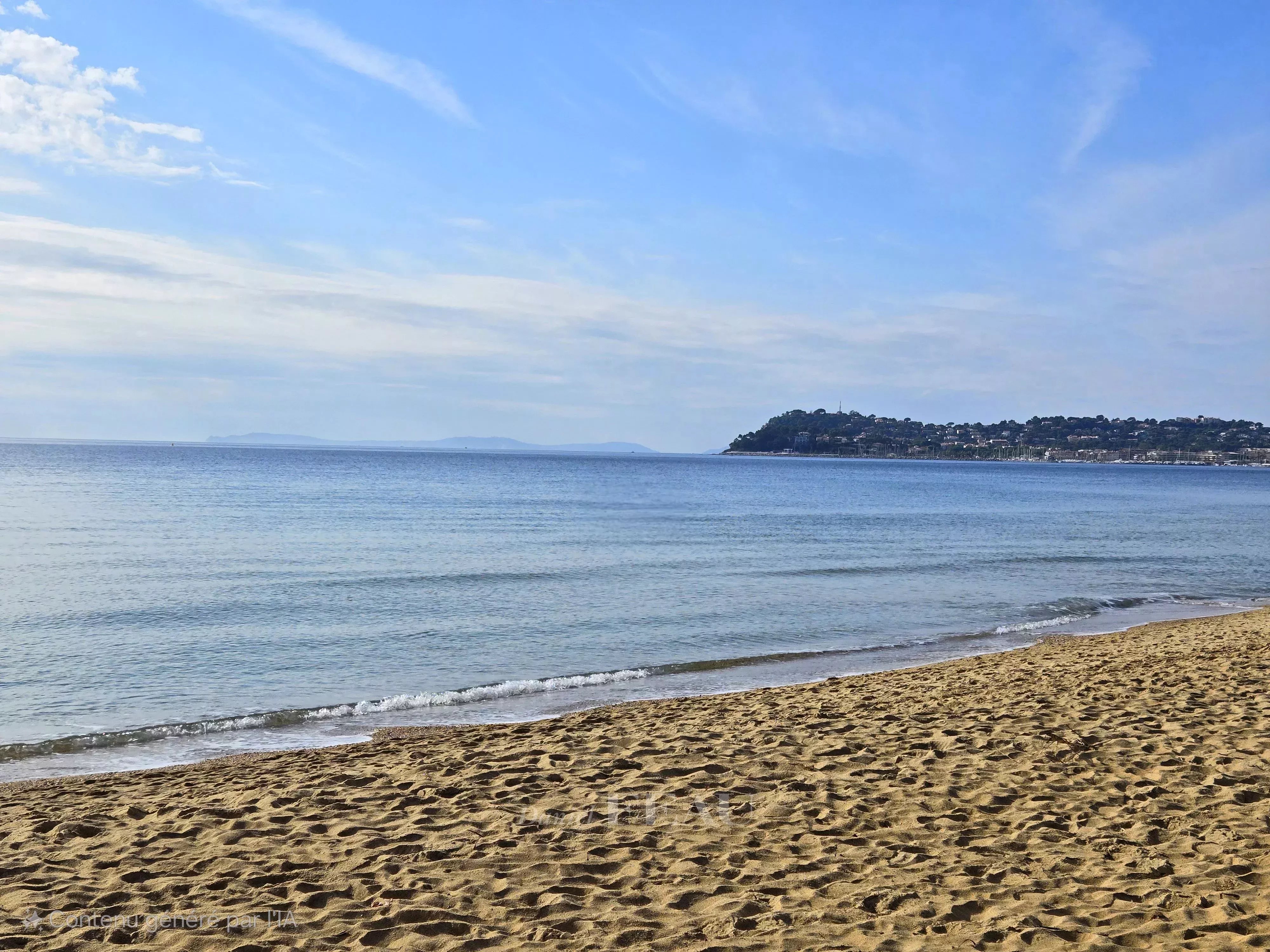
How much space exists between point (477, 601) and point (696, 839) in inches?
545

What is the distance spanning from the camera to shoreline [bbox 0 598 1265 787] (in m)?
9.71

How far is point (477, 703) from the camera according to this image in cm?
1208

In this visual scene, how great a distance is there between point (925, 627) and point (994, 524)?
30224mm

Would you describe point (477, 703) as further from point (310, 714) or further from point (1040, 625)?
point (1040, 625)

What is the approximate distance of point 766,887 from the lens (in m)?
5.29

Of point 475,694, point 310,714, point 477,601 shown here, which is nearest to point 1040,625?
point 477,601

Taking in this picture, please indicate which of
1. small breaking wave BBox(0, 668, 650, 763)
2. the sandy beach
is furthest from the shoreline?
the sandy beach

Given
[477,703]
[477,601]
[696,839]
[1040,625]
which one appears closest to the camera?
[696,839]

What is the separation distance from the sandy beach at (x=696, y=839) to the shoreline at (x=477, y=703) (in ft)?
3.60

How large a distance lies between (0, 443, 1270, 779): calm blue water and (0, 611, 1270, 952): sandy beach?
288 centimetres

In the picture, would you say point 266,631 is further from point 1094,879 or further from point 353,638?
point 1094,879

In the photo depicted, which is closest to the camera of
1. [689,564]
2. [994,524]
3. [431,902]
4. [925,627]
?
[431,902]

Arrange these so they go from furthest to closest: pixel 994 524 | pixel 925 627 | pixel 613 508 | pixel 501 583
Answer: pixel 613 508 < pixel 994 524 < pixel 501 583 < pixel 925 627

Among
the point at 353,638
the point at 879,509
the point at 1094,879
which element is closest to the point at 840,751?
the point at 1094,879
